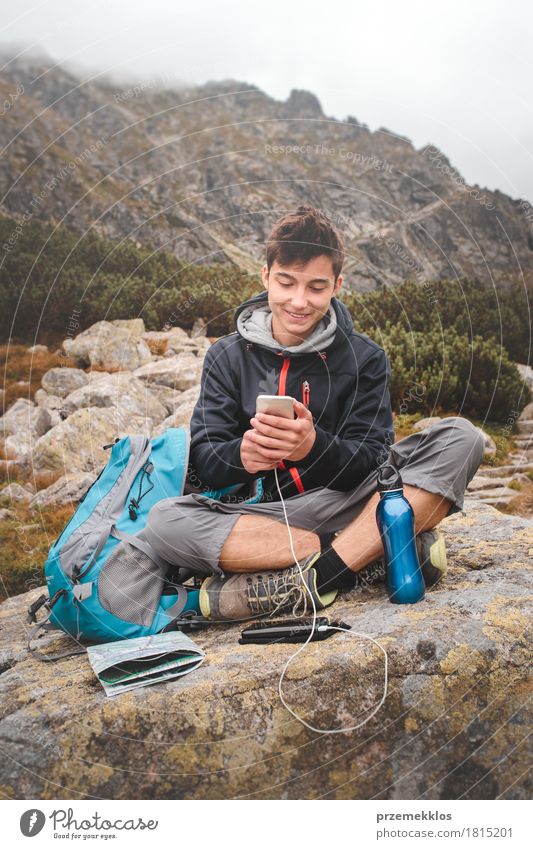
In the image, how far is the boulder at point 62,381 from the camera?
31.3 feet

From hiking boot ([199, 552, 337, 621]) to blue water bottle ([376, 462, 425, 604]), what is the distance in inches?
15.0

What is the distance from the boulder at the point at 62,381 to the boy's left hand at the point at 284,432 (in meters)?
7.07

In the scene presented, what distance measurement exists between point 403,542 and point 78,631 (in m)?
1.76

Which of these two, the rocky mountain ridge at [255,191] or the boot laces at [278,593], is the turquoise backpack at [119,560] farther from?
the rocky mountain ridge at [255,191]

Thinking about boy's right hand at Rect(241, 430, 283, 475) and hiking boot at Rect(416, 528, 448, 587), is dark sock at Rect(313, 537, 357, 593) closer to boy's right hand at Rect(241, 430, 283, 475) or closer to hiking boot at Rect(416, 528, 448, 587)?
hiking boot at Rect(416, 528, 448, 587)

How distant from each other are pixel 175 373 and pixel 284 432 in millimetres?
5818

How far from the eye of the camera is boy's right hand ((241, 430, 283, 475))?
3.12 m

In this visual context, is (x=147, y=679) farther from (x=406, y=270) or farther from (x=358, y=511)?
(x=406, y=270)

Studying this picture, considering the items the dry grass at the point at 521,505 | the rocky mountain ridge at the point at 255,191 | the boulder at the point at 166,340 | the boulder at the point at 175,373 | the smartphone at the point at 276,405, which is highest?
the rocky mountain ridge at the point at 255,191

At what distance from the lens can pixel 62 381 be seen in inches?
380

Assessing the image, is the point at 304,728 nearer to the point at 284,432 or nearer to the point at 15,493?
the point at 284,432

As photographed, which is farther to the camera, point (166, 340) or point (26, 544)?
point (166, 340)

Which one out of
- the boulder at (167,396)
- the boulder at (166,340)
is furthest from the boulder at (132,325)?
the boulder at (167,396)

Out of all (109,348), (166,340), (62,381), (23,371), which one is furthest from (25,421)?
(166,340)
